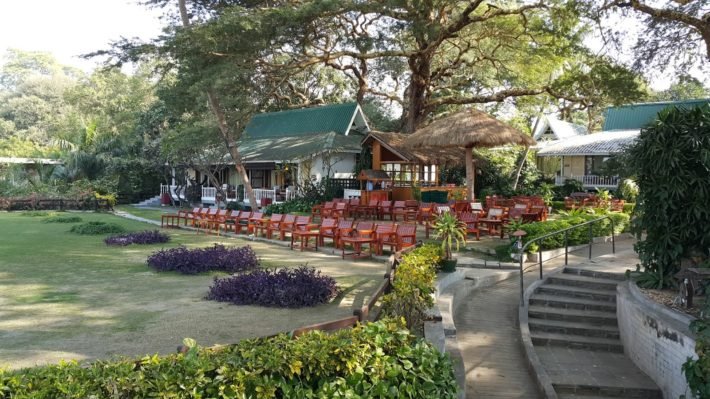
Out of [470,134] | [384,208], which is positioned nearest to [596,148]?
[470,134]

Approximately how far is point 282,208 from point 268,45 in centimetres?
956

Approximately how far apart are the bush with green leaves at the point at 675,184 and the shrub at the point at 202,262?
8.27m

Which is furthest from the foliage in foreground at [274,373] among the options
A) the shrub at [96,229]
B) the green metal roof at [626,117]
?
the green metal roof at [626,117]

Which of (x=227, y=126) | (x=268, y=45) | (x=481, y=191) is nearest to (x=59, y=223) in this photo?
(x=227, y=126)

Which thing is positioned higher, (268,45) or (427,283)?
(268,45)

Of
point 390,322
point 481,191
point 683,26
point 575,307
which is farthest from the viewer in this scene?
point 481,191

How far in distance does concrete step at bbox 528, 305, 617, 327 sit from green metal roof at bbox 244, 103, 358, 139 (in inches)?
891

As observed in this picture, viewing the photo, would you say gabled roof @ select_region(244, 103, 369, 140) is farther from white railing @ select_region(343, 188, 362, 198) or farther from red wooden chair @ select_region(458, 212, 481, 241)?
red wooden chair @ select_region(458, 212, 481, 241)

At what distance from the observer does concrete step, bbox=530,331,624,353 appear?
8906 millimetres

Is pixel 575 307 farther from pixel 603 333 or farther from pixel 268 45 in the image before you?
pixel 268 45

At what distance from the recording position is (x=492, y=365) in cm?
755

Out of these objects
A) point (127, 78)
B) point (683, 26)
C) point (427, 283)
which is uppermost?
point (127, 78)

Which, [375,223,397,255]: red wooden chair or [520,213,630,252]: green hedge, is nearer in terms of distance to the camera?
[520,213,630,252]: green hedge

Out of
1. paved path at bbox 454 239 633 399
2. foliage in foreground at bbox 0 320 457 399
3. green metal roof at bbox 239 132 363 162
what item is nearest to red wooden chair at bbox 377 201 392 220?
green metal roof at bbox 239 132 363 162
